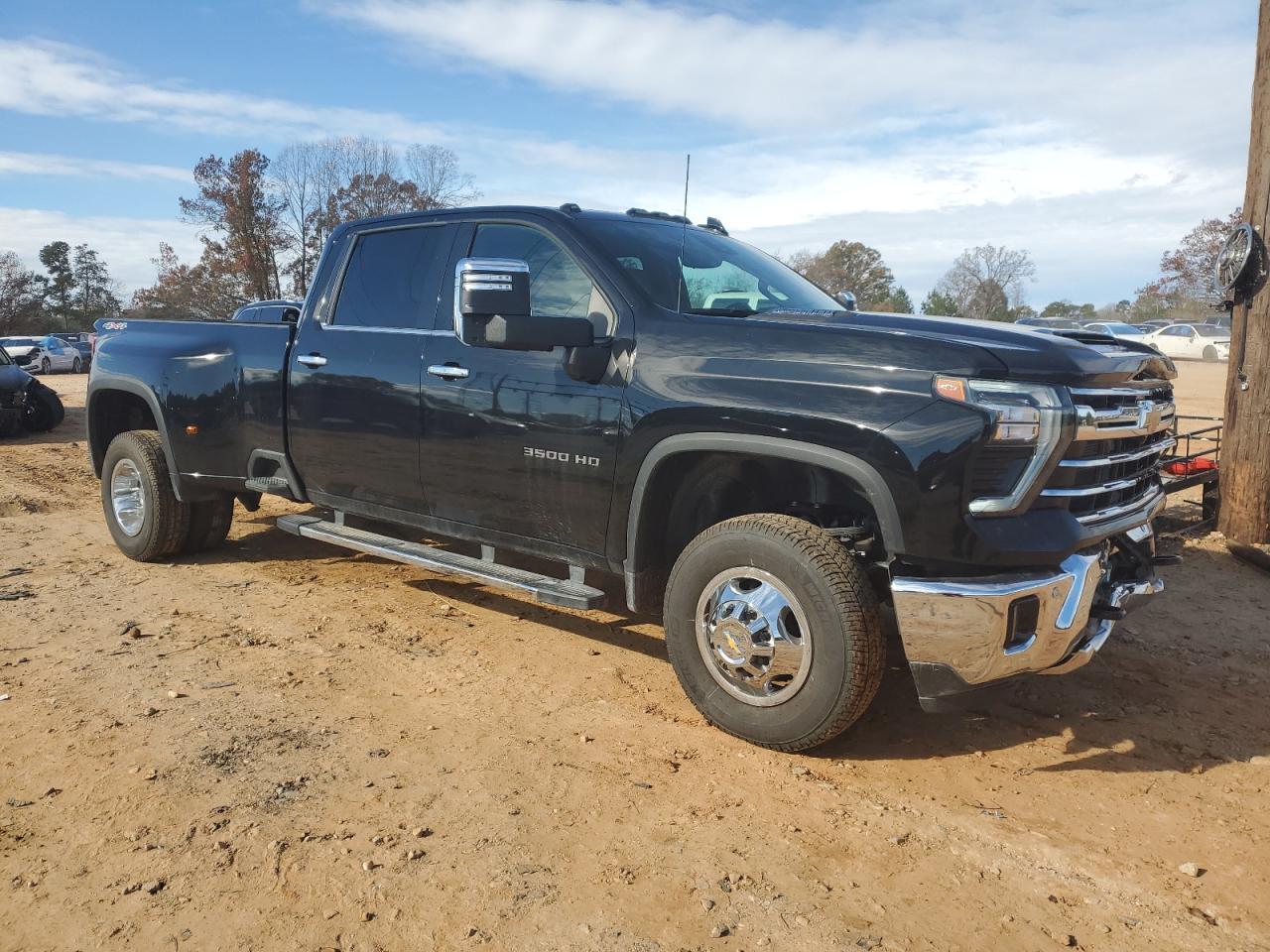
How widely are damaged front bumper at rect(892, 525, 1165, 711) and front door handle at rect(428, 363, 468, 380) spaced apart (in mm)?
2162

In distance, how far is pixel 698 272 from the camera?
4.38 m

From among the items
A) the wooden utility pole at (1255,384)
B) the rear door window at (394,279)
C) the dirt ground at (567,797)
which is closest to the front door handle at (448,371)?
the rear door window at (394,279)

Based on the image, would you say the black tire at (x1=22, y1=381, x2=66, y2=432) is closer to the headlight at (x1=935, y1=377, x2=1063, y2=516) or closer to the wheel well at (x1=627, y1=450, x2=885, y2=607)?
the wheel well at (x1=627, y1=450, x2=885, y2=607)

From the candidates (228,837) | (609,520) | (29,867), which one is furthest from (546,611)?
(29,867)

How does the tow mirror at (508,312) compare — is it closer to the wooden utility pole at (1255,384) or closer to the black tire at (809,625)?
the black tire at (809,625)

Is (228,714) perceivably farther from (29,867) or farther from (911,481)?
(911,481)

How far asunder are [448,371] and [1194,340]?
117 ft

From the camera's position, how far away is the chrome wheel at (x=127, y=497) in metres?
6.37

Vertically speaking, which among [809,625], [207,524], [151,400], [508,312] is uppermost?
[508,312]

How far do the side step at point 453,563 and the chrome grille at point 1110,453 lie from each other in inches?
71.8

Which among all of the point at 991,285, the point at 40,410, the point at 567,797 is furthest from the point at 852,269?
the point at 567,797

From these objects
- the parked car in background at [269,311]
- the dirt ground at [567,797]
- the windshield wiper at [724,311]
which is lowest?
the dirt ground at [567,797]

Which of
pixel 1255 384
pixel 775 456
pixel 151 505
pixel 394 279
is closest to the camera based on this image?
pixel 775 456

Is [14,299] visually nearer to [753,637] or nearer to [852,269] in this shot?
[852,269]
